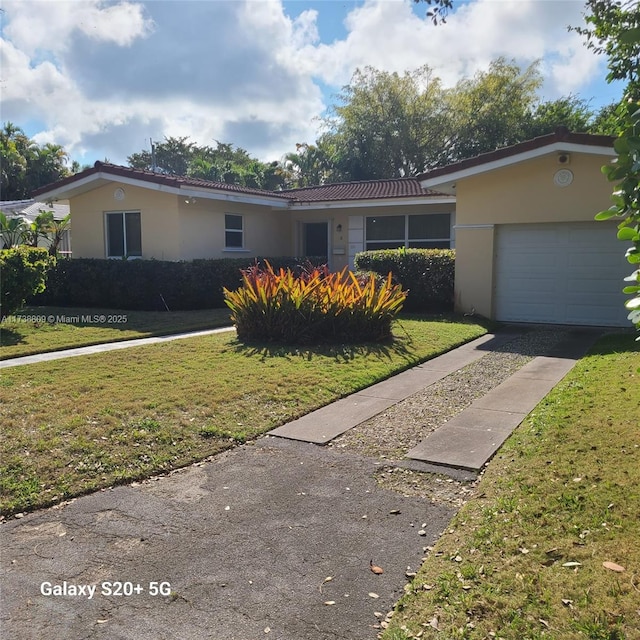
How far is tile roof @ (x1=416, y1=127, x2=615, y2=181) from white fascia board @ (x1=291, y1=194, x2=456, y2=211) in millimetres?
3519

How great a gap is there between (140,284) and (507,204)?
900cm

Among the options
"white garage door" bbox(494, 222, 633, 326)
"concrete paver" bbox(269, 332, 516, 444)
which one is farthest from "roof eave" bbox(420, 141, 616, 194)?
"concrete paver" bbox(269, 332, 516, 444)

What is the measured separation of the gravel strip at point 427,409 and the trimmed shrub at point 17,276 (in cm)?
783

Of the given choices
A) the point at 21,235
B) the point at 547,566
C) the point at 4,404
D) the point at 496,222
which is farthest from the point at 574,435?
the point at 21,235

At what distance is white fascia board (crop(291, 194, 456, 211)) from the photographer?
16969mm

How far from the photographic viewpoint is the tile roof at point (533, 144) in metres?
11.2

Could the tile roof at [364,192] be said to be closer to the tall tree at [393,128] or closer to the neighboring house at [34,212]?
the neighboring house at [34,212]

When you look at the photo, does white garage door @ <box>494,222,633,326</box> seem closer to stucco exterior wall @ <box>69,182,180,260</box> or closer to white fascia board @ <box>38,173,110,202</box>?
stucco exterior wall @ <box>69,182,180,260</box>

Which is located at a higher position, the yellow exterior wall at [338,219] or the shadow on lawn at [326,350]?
the yellow exterior wall at [338,219]

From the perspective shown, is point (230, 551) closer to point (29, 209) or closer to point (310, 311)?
point (310, 311)

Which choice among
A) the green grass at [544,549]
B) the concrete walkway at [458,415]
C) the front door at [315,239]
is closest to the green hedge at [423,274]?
the concrete walkway at [458,415]

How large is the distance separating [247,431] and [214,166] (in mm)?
39365

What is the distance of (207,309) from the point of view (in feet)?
49.1

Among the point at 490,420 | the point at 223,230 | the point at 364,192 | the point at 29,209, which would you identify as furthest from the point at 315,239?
the point at 490,420
